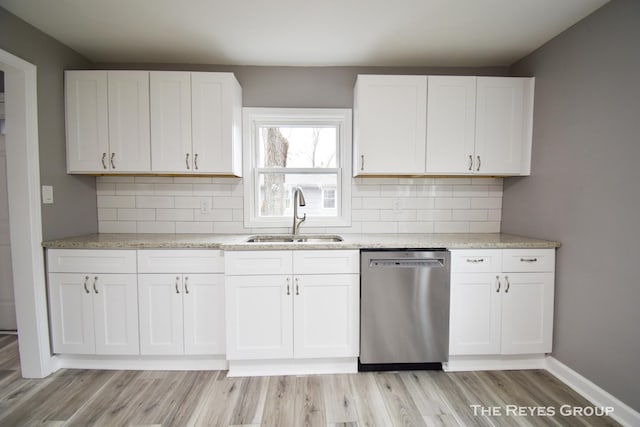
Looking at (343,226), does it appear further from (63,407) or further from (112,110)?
(63,407)

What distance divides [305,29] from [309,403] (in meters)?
2.55

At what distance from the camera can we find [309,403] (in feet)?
5.58

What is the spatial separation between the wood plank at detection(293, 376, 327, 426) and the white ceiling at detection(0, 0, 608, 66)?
253cm

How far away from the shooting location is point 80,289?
1.97 metres

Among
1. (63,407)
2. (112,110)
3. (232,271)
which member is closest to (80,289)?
(63,407)

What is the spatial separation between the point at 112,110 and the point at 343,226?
2.15 meters

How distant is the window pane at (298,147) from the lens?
2559 mm

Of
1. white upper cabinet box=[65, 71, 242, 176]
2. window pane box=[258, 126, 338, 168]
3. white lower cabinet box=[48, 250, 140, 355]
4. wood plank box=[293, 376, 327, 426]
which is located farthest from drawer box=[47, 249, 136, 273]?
wood plank box=[293, 376, 327, 426]

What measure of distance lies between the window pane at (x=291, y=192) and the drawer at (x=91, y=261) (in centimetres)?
111

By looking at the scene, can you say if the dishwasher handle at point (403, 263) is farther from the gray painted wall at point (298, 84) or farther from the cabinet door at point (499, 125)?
the gray painted wall at point (298, 84)

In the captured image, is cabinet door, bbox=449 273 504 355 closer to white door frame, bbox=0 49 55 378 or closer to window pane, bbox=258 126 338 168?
window pane, bbox=258 126 338 168

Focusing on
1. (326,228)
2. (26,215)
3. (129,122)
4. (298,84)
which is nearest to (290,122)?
(298,84)

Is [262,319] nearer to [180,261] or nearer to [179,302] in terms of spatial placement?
[179,302]

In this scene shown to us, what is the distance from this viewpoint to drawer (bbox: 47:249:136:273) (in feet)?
6.41
